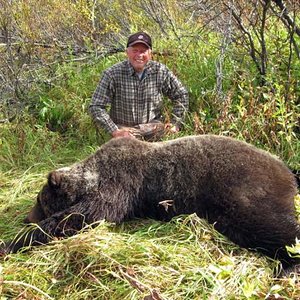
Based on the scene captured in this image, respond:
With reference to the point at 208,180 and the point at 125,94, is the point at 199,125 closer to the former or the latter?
the point at 125,94

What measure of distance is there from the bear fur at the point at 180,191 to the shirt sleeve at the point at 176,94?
1.54 m

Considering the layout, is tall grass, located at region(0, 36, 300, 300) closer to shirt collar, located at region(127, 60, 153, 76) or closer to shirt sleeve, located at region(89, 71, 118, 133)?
shirt sleeve, located at region(89, 71, 118, 133)

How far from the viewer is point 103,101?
18.2 feet

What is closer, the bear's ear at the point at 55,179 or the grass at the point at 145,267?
the grass at the point at 145,267

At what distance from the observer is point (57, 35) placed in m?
8.17

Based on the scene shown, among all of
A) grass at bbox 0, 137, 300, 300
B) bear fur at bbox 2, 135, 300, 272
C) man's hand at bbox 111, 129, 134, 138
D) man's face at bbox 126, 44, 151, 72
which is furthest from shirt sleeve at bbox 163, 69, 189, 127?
grass at bbox 0, 137, 300, 300

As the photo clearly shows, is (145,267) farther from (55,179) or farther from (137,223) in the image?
(55,179)

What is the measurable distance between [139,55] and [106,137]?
104cm

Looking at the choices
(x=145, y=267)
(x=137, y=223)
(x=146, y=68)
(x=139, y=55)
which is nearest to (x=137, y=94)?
(x=146, y=68)

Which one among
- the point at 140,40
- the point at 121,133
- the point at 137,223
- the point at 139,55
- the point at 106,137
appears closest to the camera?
the point at 137,223

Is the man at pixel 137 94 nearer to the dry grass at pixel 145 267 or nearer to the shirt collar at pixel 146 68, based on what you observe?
the shirt collar at pixel 146 68

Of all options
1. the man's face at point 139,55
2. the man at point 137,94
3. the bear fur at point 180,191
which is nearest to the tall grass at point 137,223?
the bear fur at point 180,191

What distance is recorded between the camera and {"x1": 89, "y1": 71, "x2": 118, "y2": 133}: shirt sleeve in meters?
5.42

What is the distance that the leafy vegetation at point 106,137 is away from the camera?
122 inches
